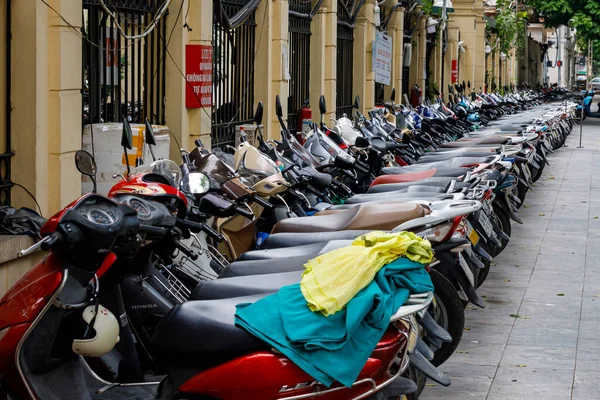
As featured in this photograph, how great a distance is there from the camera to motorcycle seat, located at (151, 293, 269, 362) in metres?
3.84

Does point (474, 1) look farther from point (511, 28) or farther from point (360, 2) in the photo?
point (360, 2)

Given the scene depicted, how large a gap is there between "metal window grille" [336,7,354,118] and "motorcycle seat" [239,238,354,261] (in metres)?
12.4

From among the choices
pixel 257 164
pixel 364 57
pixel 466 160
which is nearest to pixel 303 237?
pixel 257 164

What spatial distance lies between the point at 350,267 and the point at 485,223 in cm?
383

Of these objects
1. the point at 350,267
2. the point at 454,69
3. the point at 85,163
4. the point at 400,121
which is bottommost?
the point at 350,267

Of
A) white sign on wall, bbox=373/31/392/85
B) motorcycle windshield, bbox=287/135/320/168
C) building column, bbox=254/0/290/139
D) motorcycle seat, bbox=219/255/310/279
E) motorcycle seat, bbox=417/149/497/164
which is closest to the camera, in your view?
motorcycle seat, bbox=219/255/310/279

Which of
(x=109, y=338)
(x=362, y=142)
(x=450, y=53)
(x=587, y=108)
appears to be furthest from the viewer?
(x=587, y=108)

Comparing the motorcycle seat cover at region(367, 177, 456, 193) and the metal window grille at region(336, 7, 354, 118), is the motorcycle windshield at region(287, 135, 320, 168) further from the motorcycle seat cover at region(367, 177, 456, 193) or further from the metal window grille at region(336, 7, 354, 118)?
the metal window grille at region(336, 7, 354, 118)

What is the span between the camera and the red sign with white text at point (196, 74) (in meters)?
9.84

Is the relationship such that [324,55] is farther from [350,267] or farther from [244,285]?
[350,267]

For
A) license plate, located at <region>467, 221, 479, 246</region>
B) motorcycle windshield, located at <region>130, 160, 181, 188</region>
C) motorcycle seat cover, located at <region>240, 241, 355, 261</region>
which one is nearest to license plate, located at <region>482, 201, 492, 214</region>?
license plate, located at <region>467, 221, 479, 246</region>

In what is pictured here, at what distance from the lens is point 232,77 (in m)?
12.1

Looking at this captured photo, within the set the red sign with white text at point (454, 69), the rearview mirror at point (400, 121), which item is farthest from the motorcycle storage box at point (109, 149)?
the red sign with white text at point (454, 69)

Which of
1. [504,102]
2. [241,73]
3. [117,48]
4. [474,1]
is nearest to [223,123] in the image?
[241,73]
